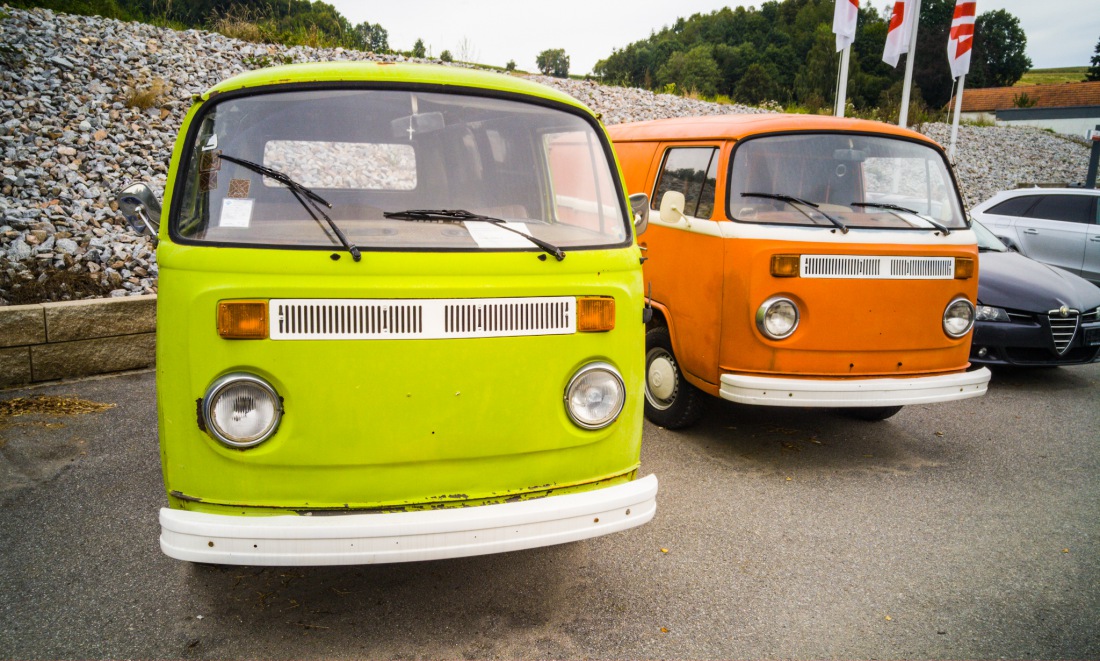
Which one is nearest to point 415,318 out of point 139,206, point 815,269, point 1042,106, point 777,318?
point 139,206

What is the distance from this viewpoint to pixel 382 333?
8.64 ft

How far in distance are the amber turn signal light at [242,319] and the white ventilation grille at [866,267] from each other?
3.20 metres

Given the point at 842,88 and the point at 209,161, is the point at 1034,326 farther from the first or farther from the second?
the point at 209,161

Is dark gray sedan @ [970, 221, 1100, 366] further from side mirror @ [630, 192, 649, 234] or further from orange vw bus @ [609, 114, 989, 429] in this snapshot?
side mirror @ [630, 192, 649, 234]

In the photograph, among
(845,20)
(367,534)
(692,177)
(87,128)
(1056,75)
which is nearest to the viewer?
(367,534)

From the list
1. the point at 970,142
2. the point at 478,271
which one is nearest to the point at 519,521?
the point at 478,271

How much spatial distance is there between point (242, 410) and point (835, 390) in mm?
3350

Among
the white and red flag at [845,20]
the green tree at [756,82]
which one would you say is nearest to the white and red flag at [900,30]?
the white and red flag at [845,20]

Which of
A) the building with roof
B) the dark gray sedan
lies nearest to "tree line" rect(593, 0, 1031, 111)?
the building with roof

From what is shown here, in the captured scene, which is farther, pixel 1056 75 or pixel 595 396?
pixel 1056 75

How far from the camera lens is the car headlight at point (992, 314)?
689 cm

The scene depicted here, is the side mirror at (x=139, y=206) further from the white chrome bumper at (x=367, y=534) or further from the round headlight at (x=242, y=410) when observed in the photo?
the white chrome bumper at (x=367, y=534)

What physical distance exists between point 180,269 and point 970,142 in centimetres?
3251

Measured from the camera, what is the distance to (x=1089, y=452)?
5312mm
